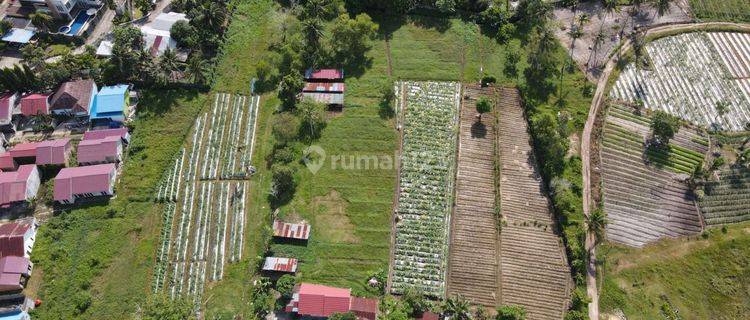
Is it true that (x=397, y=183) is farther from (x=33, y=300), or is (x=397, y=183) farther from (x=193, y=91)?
(x=33, y=300)

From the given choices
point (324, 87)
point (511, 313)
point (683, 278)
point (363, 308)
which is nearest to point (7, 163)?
point (324, 87)

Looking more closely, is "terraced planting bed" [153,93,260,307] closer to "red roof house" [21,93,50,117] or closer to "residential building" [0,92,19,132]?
"red roof house" [21,93,50,117]

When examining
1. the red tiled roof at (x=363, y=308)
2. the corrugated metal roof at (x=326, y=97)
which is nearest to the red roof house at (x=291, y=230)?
the red tiled roof at (x=363, y=308)

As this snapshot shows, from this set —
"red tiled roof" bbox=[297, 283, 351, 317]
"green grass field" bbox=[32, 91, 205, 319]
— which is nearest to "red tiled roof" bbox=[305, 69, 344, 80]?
"green grass field" bbox=[32, 91, 205, 319]

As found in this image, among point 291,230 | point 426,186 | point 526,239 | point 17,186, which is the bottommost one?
point 291,230

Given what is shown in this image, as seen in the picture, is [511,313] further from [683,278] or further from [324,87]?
[324,87]

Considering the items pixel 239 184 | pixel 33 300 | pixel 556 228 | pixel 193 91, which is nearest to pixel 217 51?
pixel 193 91

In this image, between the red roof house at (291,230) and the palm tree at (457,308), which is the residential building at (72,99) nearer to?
the red roof house at (291,230)
